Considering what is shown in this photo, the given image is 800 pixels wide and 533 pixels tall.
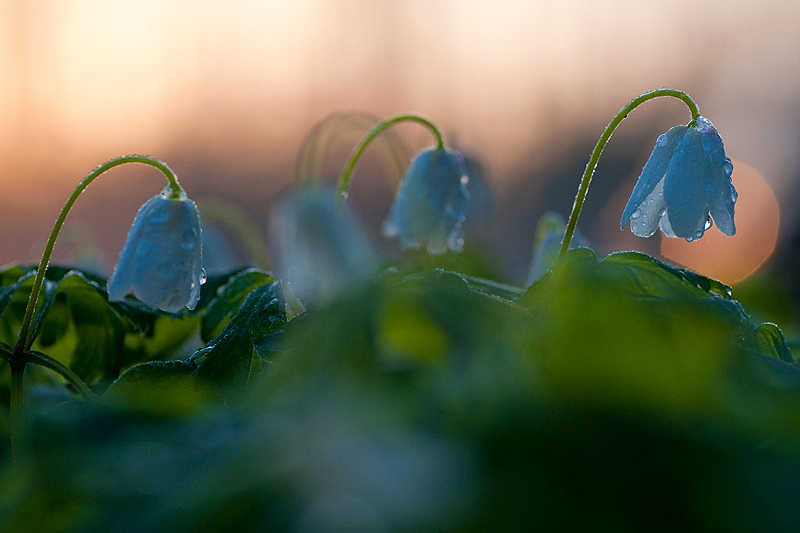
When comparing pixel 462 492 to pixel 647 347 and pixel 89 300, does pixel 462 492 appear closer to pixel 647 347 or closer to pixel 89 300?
pixel 647 347

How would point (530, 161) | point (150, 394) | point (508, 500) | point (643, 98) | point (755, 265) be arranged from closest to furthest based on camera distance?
point (508, 500) < point (150, 394) < point (643, 98) < point (755, 265) < point (530, 161)

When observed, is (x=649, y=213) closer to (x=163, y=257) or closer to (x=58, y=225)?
(x=163, y=257)

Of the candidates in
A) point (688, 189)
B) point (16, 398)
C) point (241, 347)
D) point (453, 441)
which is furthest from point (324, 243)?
point (688, 189)

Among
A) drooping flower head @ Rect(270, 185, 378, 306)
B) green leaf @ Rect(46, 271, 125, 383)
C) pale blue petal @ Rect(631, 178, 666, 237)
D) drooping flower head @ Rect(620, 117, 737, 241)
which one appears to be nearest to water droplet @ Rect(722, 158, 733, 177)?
drooping flower head @ Rect(620, 117, 737, 241)

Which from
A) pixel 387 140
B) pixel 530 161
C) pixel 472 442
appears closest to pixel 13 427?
pixel 472 442

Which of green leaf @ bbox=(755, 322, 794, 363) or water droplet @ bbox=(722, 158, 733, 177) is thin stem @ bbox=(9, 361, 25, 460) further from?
water droplet @ bbox=(722, 158, 733, 177)

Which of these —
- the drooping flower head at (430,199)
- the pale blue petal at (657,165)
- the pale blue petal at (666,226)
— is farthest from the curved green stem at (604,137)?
the drooping flower head at (430,199)

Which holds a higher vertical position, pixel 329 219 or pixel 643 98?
pixel 643 98
